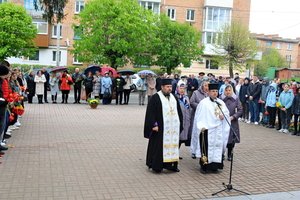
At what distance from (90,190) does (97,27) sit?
25.5 m

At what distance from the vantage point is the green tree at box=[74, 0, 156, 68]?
3009cm

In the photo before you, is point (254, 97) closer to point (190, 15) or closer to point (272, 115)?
point (272, 115)

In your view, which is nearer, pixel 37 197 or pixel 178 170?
pixel 37 197

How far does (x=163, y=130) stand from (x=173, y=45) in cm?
2940

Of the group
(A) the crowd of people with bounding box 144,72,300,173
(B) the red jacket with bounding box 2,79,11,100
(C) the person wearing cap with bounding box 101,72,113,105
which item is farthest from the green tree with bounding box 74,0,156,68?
(A) the crowd of people with bounding box 144,72,300,173

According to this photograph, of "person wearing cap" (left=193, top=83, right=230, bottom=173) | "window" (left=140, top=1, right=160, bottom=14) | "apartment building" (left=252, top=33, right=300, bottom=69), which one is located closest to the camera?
"person wearing cap" (left=193, top=83, right=230, bottom=173)

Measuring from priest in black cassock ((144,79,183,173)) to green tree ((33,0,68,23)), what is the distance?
430 centimetres

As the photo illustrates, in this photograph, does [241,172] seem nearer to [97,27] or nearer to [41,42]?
[97,27]

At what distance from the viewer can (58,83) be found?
66.1 ft

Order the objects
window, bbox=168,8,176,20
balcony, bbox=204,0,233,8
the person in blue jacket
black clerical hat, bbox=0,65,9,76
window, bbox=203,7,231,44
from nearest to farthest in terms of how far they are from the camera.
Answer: black clerical hat, bbox=0,65,9,76 → the person in blue jacket → window, bbox=168,8,176,20 → balcony, bbox=204,0,233,8 → window, bbox=203,7,231,44

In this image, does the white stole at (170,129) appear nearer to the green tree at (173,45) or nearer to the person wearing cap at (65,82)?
the person wearing cap at (65,82)

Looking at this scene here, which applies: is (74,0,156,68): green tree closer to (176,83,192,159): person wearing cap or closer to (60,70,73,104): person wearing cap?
(60,70,73,104): person wearing cap

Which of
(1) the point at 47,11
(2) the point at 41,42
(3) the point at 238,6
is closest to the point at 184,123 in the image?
(1) the point at 47,11

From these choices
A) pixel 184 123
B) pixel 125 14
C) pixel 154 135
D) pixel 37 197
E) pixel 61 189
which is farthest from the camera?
pixel 125 14
